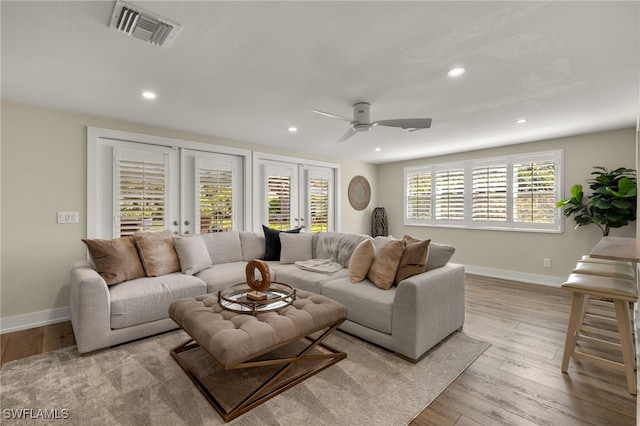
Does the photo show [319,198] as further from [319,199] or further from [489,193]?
[489,193]

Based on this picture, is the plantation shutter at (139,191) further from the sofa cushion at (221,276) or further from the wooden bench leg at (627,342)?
the wooden bench leg at (627,342)

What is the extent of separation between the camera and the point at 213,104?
3.03 m

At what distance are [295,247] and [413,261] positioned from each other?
5.74ft

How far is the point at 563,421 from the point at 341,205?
4.85 meters

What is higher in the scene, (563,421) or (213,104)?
(213,104)

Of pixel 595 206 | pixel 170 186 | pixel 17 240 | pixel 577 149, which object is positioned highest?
pixel 577 149

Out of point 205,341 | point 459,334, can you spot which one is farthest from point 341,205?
point 205,341

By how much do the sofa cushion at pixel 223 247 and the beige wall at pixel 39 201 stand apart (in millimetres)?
1377

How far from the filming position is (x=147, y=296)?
8.73 feet

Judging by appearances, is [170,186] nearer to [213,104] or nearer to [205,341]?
[213,104]

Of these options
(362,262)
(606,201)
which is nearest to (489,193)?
(606,201)

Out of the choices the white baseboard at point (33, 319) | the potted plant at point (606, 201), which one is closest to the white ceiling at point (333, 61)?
the potted plant at point (606, 201)

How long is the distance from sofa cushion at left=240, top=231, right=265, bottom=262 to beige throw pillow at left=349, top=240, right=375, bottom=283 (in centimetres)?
168

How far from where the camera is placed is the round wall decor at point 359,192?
21.2ft
